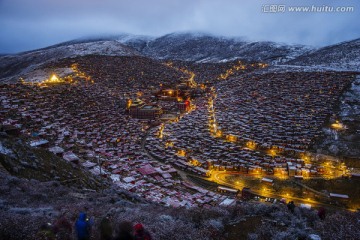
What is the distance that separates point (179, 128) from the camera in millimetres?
51156

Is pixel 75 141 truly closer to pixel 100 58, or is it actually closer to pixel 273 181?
pixel 273 181

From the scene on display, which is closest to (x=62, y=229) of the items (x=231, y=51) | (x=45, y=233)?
(x=45, y=233)

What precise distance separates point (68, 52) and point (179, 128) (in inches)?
3921

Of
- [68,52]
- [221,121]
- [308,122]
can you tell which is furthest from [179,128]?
[68,52]

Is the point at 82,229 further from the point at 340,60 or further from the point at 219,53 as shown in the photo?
the point at 219,53

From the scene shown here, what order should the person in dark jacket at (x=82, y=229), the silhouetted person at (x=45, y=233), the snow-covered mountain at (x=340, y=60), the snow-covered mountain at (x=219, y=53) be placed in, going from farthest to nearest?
the snow-covered mountain at (x=219, y=53), the snow-covered mountain at (x=340, y=60), the silhouetted person at (x=45, y=233), the person in dark jacket at (x=82, y=229)

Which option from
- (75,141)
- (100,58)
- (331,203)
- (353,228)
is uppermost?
(100,58)

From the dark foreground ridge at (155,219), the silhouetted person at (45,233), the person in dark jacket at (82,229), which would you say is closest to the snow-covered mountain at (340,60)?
the dark foreground ridge at (155,219)

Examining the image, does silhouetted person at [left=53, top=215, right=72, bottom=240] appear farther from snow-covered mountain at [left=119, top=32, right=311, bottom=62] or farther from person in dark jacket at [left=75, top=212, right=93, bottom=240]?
snow-covered mountain at [left=119, top=32, right=311, bottom=62]

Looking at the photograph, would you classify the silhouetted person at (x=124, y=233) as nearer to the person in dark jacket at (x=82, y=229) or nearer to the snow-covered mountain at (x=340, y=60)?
the person in dark jacket at (x=82, y=229)

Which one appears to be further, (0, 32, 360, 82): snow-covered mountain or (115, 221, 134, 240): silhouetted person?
(0, 32, 360, 82): snow-covered mountain

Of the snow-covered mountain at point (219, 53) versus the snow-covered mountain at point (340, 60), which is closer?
the snow-covered mountain at point (340, 60)

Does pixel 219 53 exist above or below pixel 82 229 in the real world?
above

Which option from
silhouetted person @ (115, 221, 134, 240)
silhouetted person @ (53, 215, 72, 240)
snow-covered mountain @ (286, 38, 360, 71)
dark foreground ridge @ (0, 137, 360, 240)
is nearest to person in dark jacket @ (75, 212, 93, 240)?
dark foreground ridge @ (0, 137, 360, 240)
